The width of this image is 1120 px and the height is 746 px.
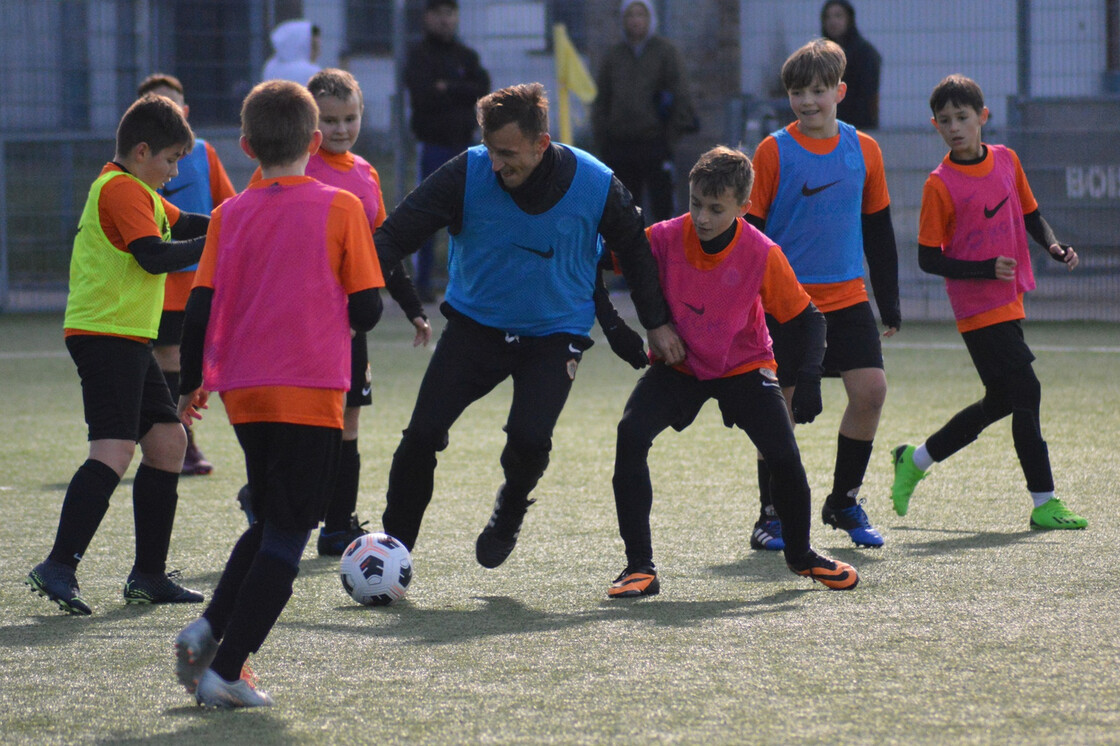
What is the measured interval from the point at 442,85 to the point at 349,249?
32.8 feet

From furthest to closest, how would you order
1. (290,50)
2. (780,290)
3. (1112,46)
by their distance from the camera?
1. (290,50)
2. (1112,46)
3. (780,290)

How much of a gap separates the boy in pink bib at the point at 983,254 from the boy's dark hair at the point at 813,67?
593mm

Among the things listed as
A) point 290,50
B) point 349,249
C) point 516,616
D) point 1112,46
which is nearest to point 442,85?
point 290,50

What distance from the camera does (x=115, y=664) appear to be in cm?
389

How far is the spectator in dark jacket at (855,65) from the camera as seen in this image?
480 inches

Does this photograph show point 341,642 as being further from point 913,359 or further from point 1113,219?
point 1113,219

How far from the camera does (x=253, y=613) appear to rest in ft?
11.5

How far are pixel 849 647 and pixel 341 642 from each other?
1.30m

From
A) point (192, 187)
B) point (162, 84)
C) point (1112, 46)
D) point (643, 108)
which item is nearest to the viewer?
point (192, 187)

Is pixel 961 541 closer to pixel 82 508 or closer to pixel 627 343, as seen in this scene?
pixel 627 343

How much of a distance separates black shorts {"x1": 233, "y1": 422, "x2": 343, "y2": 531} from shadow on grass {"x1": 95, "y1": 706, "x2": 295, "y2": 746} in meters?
0.43

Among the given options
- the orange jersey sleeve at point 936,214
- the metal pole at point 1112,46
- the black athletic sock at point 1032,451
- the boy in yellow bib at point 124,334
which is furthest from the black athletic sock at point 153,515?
the metal pole at point 1112,46

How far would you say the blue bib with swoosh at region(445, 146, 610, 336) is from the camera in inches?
181

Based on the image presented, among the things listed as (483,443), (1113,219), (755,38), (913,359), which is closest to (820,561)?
(483,443)
